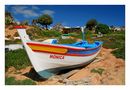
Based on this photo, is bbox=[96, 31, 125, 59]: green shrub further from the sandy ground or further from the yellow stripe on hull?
the yellow stripe on hull

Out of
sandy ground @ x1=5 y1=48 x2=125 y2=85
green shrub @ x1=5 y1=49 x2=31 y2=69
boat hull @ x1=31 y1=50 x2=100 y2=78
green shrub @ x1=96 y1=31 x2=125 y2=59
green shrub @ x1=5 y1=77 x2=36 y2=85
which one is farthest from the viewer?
green shrub @ x1=96 y1=31 x2=125 y2=59

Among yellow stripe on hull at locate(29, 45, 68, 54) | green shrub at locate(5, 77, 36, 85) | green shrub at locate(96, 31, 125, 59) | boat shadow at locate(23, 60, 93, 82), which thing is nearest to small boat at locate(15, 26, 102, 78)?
yellow stripe on hull at locate(29, 45, 68, 54)

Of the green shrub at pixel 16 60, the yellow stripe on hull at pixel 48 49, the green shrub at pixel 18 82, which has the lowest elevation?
the green shrub at pixel 18 82

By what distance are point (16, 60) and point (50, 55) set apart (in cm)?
165

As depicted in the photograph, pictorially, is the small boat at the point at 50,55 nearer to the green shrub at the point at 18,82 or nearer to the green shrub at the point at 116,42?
the green shrub at the point at 18,82

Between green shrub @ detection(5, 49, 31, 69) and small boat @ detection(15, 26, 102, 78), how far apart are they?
3.84ft

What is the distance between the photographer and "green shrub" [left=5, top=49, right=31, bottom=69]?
739cm

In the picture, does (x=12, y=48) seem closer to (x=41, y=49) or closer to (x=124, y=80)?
(x=41, y=49)

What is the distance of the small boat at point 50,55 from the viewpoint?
6.06 m

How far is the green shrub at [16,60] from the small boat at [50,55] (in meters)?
1.17

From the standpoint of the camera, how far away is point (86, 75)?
6.77m

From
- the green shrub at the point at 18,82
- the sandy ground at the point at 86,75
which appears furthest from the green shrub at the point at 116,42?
the green shrub at the point at 18,82
